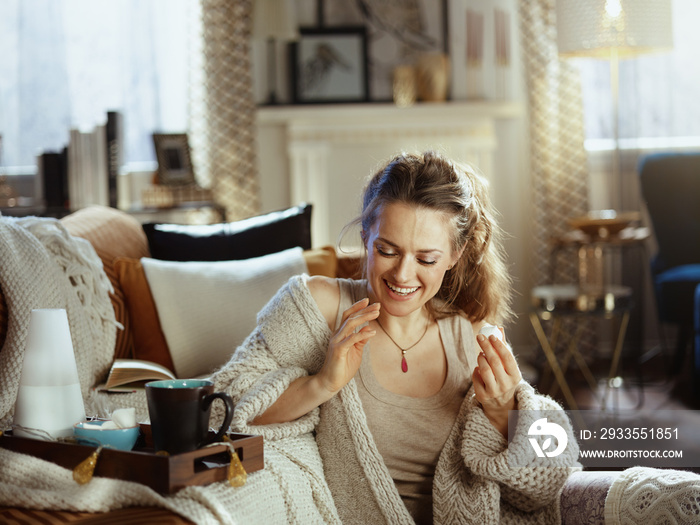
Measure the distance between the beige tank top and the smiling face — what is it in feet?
0.52

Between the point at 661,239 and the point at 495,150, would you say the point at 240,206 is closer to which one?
the point at 495,150

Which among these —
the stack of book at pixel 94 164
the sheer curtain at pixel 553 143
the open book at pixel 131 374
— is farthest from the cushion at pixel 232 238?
the sheer curtain at pixel 553 143

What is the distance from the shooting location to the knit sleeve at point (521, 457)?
1.37 m

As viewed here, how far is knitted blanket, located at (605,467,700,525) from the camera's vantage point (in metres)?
1.23

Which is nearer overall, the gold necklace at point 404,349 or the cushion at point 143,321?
the gold necklace at point 404,349

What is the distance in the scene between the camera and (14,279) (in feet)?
5.32

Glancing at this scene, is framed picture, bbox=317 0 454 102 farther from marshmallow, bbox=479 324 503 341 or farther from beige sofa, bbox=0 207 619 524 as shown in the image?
marshmallow, bbox=479 324 503 341

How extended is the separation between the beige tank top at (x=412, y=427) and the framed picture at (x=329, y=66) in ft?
9.76

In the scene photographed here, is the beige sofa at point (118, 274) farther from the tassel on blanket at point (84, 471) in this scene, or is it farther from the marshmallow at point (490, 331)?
the marshmallow at point (490, 331)

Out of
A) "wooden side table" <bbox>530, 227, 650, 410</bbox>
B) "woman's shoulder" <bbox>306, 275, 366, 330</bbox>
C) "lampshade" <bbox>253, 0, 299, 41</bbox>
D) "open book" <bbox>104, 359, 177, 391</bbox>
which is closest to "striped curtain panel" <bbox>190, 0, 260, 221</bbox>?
"lampshade" <bbox>253, 0, 299, 41</bbox>

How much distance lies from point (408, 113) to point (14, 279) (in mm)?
2988

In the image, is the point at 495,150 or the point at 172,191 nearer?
the point at 172,191

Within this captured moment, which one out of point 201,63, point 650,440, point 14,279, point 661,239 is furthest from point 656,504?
point 201,63

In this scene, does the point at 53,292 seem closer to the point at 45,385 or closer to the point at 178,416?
the point at 45,385
